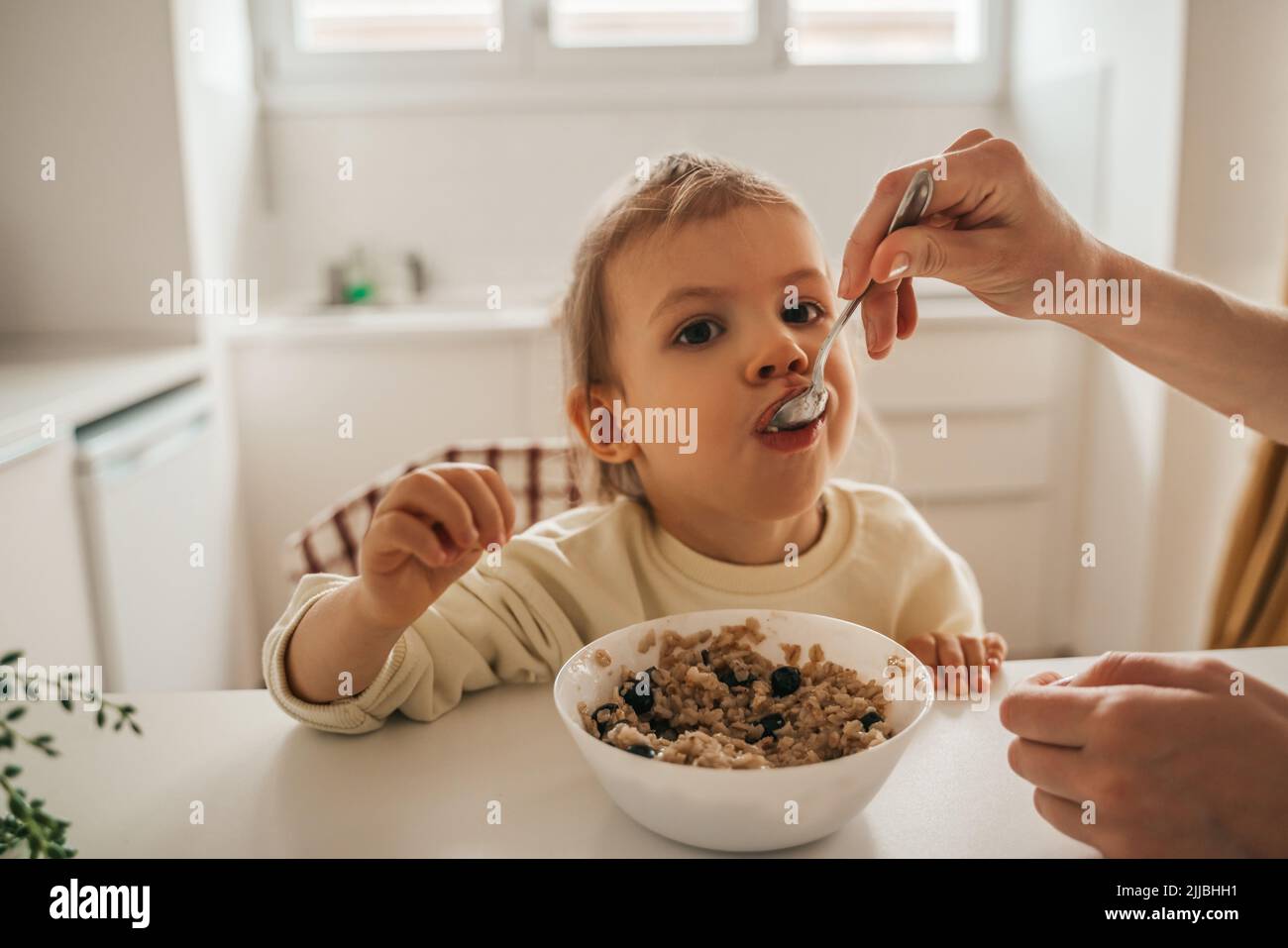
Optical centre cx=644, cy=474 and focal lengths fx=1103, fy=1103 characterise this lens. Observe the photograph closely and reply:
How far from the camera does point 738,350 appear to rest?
3.14 feet

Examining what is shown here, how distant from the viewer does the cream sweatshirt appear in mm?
894

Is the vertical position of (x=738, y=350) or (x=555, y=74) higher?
(x=555, y=74)

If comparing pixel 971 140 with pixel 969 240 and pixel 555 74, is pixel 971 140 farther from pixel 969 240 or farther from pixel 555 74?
pixel 555 74

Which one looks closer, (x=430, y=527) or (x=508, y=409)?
(x=430, y=527)

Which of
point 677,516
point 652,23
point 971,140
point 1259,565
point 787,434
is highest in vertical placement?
point 652,23

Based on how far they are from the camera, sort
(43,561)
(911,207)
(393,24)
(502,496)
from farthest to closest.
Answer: (393,24)
(43,561)
(911,207)
(502,496)

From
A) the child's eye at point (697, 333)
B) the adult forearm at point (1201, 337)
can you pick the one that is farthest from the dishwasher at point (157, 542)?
the adult forearm at point (1201, 337)

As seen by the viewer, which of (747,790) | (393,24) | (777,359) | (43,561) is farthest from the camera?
(393,24)

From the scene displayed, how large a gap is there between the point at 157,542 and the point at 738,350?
1.53m

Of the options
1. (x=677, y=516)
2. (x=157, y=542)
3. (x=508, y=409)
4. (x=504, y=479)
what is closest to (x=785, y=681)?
(x=677, y=516)

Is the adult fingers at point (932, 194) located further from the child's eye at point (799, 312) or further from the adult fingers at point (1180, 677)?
the adult fingers at point (1180, 677)

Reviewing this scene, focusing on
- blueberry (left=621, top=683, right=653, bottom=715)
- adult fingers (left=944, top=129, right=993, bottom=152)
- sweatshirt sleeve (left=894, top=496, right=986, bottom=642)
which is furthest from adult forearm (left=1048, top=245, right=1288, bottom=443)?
blueberry (left=621, top=683, right=653, bottom=715)
